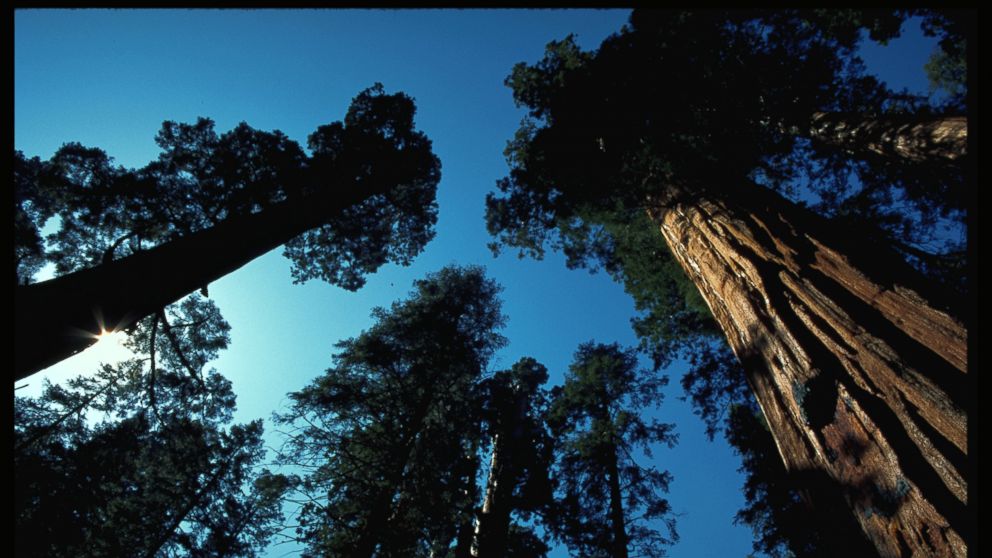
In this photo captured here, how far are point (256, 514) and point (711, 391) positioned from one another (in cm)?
1466

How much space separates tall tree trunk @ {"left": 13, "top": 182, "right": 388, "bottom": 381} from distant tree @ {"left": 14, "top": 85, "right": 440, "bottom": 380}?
0.5 inches

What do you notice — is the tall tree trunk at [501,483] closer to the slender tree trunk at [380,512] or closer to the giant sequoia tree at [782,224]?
the slender tree trunk at [380,512]

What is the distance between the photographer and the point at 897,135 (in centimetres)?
562

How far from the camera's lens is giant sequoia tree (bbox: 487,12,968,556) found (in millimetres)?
2262

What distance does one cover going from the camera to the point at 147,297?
4.25m

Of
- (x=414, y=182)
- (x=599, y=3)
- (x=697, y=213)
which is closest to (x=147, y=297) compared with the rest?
(x=599, y=3)

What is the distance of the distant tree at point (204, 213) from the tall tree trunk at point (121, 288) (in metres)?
0.01

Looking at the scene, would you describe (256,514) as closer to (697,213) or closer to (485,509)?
(485,509)

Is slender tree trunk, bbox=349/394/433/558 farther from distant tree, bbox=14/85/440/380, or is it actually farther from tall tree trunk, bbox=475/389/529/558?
distant tree, bbox=14/85/440/380

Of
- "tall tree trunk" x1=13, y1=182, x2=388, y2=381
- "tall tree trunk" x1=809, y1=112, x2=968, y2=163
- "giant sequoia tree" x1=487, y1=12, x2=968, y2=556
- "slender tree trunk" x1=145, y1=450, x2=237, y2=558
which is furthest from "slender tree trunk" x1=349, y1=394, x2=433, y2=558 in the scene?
"tall tree trunk" x1=809, y1=112, x2=968, y2=163

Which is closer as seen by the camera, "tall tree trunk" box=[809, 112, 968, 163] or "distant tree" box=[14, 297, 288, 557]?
"tall tree trunk" box=[809, 112, 968, 163]

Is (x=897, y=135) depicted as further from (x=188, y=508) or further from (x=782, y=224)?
(x=188, y=508)

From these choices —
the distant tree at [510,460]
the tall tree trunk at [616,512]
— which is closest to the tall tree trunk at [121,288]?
the distant tree at [510,460]

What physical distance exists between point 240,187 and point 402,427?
6.58 metres
